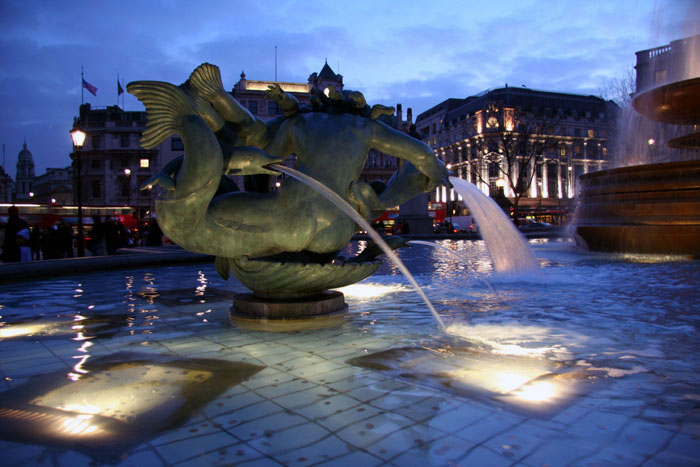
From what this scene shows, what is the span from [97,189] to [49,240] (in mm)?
53785

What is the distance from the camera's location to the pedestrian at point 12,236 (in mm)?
11086

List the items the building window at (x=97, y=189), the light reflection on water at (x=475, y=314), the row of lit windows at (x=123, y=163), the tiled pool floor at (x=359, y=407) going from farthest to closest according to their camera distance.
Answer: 1. the building window at (x=97, y=189)
2. the row of lit windows at (x=123, y=163)
3. the light reflection on water at (x=475, y=314)
4. the tiled pool floor at (x=359, y=407)

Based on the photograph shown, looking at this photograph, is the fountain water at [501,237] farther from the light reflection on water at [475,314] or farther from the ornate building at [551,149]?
the ornate building at [551,149]

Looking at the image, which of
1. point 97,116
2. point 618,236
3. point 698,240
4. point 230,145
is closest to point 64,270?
point 230,145

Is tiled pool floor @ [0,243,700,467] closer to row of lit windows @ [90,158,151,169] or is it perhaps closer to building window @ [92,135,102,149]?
row of lit windows @ [90,158,151,169]

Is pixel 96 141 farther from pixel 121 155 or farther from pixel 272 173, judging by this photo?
pixel 272 173

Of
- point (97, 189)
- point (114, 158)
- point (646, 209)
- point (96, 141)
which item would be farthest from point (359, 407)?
point (96, 141)

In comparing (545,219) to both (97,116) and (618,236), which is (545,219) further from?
(97,116)

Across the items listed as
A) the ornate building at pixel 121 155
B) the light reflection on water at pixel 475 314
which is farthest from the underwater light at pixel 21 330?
the ornate building at pixel 121 155

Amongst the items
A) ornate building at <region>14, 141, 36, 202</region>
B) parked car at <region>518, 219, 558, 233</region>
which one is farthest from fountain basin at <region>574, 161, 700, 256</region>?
ornate building at <region>14, 141, 36, 202</region>

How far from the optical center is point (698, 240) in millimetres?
11430

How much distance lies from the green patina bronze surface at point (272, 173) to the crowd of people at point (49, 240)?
8.65 meters

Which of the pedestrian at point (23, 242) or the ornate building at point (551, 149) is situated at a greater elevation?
the ornate building at point (551, 149)

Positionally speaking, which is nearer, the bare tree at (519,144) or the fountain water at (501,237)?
the fountain water at (501,237)
